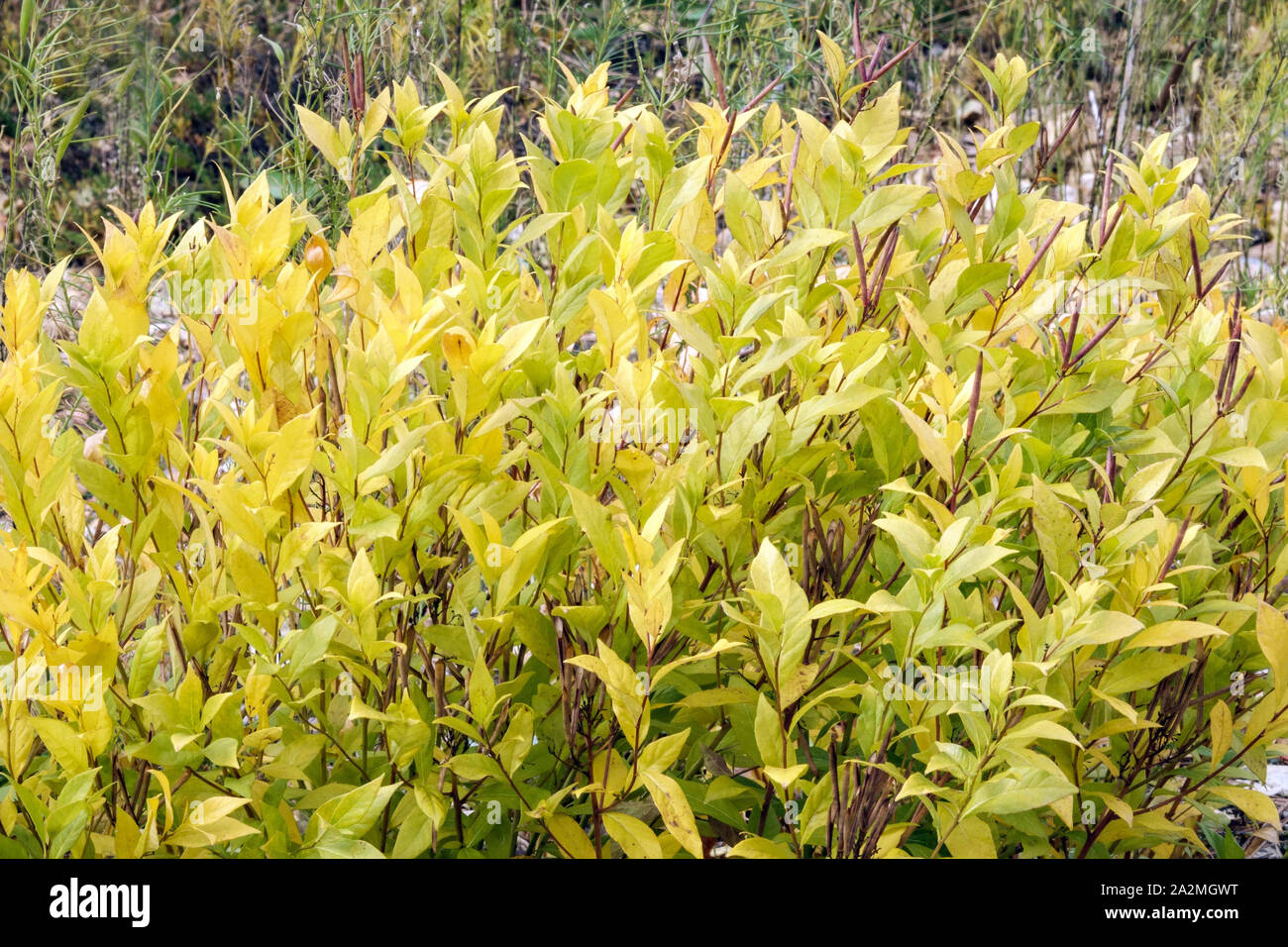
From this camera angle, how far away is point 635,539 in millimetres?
1146

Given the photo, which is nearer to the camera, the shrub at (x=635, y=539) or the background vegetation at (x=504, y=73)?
the shrub at (x=635, y=539)

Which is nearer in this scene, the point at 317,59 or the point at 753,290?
the point at 753,290

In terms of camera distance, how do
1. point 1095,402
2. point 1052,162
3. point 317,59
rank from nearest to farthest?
point 1095,402, point 317,59, point 1052,162

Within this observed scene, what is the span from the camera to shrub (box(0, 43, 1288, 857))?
1188mm

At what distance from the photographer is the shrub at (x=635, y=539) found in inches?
46.8

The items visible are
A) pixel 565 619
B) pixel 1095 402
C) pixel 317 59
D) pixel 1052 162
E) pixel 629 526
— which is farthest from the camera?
pixel 1052 162

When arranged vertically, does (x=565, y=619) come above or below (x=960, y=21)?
below

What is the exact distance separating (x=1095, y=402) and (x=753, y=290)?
43 cm

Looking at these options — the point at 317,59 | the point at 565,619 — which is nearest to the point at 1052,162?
the point at 317,59

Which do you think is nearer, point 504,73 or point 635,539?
point 635,539

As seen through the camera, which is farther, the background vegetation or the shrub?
the background vegetation

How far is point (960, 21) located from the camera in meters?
5.26

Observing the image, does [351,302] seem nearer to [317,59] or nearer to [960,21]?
[317,59]
